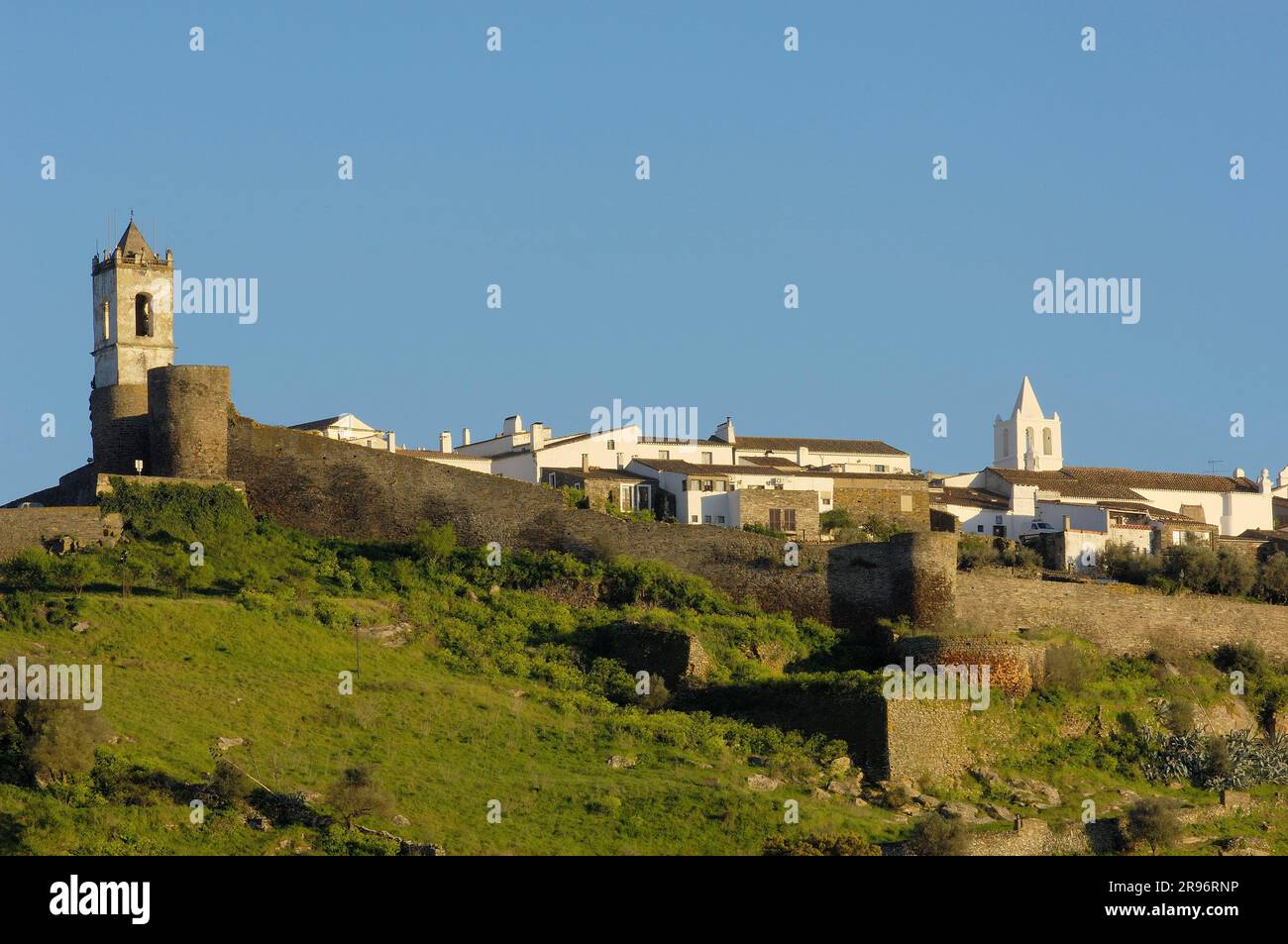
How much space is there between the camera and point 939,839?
46656 mm

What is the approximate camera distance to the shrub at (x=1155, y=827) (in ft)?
161

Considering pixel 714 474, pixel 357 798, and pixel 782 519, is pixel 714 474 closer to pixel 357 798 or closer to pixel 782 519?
pixel 782 519

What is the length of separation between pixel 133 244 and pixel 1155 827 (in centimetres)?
2941

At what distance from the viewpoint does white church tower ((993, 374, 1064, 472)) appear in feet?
272

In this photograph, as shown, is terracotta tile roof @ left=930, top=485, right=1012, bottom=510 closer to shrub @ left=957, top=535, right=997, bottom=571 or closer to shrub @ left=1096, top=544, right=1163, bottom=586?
shrub @ left=957, top=535, right=997, bottom=571

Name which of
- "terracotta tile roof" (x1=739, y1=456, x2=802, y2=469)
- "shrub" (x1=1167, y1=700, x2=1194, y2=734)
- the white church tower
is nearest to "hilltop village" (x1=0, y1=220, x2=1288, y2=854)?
"shrub" (x1=1167, y1=700, x2=1194, y2=734)

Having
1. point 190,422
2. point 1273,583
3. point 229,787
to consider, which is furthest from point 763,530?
point 229,787

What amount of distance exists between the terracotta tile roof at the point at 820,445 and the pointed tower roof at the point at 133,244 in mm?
18013

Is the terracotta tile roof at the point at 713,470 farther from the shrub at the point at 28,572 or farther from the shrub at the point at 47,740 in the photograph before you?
the shrub at the point at 47,740

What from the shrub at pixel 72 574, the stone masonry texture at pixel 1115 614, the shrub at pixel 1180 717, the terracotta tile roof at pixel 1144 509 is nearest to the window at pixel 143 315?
the shrub at pixel 72 574
